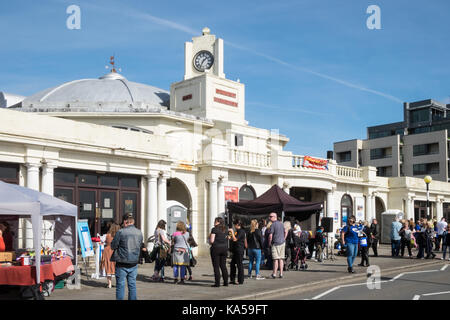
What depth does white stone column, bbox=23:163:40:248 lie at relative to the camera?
16906mm

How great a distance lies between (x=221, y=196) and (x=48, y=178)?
31.5 feet

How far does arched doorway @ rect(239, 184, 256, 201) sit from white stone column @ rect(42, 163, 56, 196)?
11.3 meters

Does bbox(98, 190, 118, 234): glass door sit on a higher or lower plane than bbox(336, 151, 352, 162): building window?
lower

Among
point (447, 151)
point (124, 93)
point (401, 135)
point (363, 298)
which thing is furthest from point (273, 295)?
point (401, 135)

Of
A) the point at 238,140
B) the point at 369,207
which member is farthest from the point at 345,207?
the point at 238,140

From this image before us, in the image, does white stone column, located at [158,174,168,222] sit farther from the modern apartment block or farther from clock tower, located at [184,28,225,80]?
the modern apartment block

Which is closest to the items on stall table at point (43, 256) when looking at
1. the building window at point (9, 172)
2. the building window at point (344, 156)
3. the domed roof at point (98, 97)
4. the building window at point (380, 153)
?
the building window at point (9, 172)

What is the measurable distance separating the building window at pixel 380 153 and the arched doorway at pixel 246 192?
52.2 m

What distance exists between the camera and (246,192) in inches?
1078

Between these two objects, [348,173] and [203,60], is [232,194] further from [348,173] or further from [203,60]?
[203,60]

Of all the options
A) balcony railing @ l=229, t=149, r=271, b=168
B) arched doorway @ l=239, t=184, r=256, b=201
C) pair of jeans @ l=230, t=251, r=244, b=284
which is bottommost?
pair of jeans @ l=230, t=251, r=244, b=284

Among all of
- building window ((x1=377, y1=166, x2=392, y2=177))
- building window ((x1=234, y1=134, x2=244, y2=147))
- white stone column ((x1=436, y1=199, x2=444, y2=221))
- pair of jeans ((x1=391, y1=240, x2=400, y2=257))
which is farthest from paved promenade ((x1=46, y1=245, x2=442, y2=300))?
building window ((x1=377, y1=166, x2=392, y2=177))

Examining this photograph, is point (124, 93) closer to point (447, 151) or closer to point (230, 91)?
point (230, 91)
